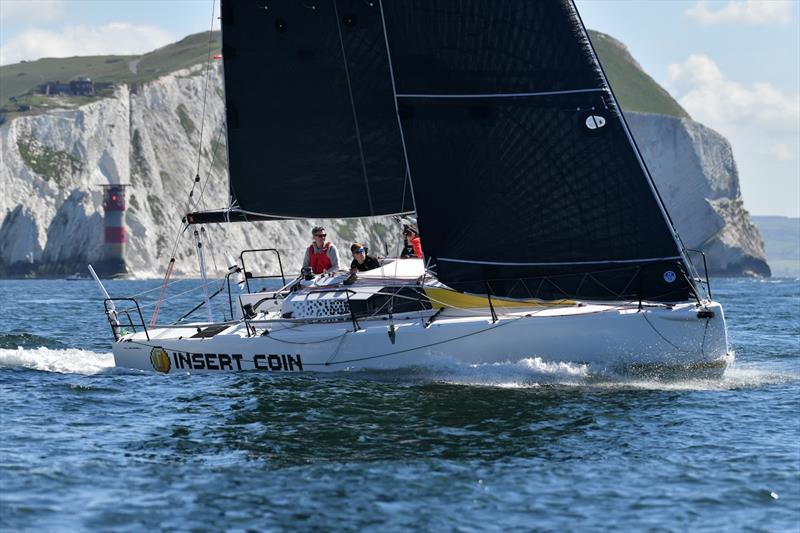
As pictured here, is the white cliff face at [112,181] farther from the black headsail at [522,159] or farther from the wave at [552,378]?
the wave at [552,378]

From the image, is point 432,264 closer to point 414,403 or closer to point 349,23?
point 414,403

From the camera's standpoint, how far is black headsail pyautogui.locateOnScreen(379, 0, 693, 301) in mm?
16328

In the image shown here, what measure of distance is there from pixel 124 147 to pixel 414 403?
91100mm

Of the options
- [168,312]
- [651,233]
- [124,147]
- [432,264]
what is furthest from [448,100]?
[124,147]

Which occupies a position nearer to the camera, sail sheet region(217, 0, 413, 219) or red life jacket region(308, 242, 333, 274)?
sail sheet region(217, 0, 413, 219)

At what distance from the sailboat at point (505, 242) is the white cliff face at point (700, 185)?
10321 centimetres

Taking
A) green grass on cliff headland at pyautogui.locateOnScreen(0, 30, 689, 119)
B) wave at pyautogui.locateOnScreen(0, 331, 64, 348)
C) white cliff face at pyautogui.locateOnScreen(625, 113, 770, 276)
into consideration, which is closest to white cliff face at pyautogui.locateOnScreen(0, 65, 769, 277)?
green grass on cliff headland at pyautogui.locateOnScreen(0, 30, 689, 119)

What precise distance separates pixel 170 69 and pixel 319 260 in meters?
110

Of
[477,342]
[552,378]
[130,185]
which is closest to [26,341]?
[477,342]

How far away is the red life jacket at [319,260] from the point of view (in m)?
19.3

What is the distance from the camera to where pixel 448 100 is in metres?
16.8

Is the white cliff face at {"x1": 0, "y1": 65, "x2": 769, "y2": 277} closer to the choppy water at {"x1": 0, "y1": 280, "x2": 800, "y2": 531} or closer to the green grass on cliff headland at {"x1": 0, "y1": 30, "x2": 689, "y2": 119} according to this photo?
the green grass on cliff headland at {"x1": 0, "y1": 30, "x2": 689, "y2": 119}

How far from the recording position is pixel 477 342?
16547 millimetres

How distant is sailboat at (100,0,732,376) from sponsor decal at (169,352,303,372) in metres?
0.02
